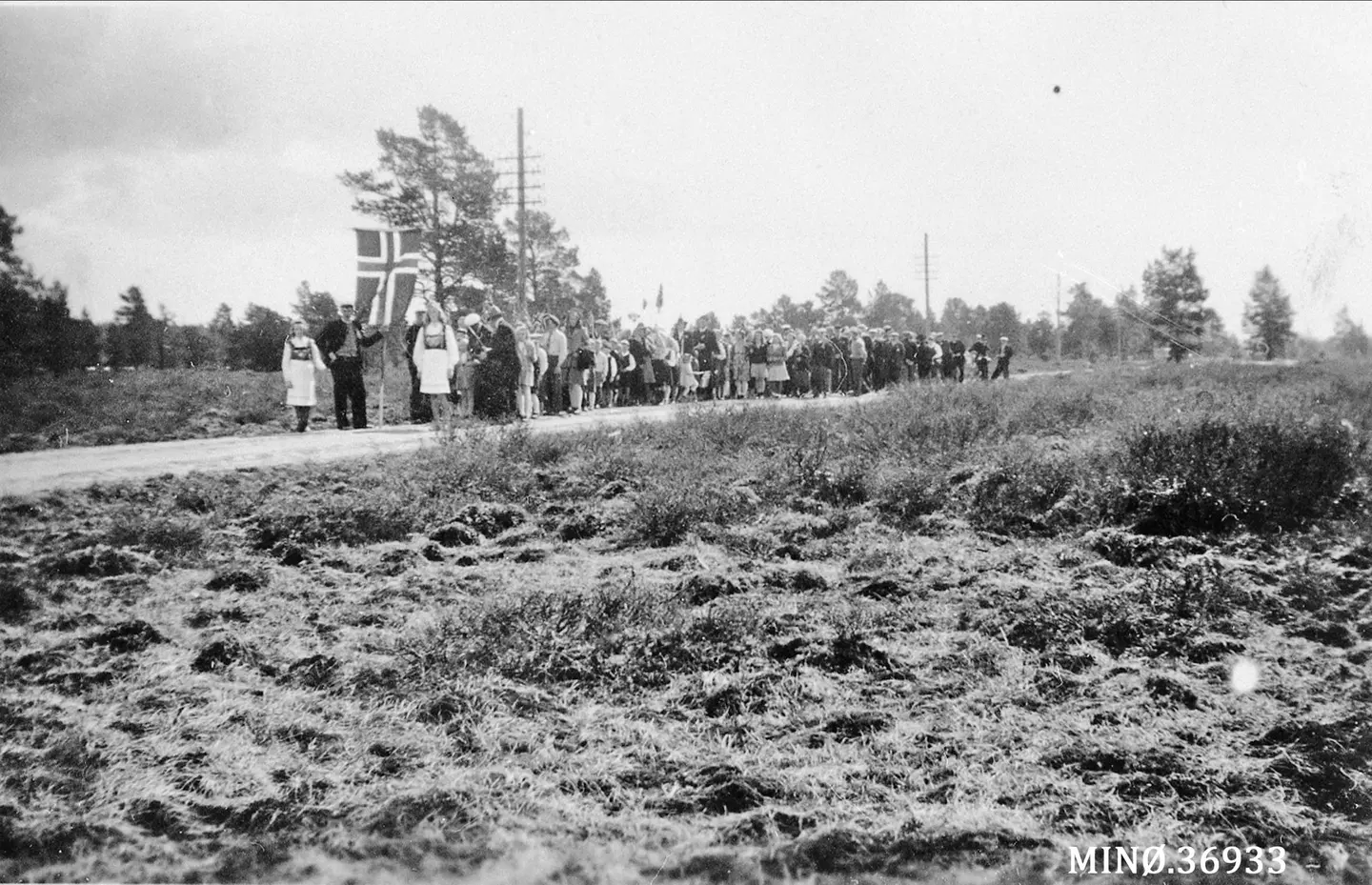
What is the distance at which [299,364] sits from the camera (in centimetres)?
1120

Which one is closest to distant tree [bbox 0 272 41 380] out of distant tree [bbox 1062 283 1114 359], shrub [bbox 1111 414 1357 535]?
shrub [bbox 1111 414 1357 535]

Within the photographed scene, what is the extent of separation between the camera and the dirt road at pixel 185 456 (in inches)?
255

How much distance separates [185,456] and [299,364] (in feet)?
11.3

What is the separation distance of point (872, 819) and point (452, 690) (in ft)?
5.88

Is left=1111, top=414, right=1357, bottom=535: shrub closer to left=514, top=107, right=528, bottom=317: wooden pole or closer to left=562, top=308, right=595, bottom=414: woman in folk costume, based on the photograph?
left=514, top=107, right=528, bottom=317: wooden pole

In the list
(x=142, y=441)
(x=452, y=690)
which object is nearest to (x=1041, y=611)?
(x=452, y=690)

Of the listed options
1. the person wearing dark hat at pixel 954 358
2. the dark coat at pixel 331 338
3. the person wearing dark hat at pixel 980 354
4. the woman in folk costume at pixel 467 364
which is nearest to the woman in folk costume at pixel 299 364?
the dark coat at pixel 331 338

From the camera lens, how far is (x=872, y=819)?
287 centimetres

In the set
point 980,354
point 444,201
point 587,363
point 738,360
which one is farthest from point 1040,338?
point 444,201

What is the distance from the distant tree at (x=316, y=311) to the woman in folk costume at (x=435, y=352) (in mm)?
1170

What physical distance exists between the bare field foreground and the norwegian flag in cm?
364

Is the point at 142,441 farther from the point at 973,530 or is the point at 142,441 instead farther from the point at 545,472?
the point at 973,530

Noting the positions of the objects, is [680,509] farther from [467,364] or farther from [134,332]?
[467,364]

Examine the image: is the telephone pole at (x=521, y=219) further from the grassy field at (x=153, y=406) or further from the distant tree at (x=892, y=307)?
the distant tree at (x=892, y=307)
